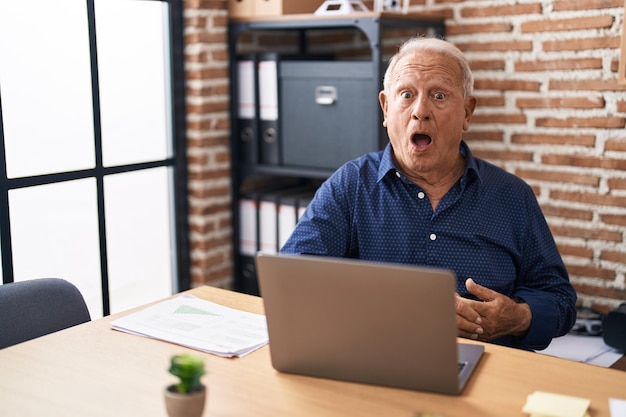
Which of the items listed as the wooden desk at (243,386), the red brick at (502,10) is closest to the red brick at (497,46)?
the red brick at (502,10)

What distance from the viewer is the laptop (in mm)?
1269

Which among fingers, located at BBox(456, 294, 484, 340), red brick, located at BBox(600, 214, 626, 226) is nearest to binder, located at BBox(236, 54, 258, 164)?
red brick, located at BBox(600, 214, 626, 226)

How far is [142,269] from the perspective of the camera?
3.08 m

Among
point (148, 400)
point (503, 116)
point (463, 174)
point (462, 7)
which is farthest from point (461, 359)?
point (462, 7)

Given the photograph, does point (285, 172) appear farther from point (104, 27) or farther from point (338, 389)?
point (338, 389)

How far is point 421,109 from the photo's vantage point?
81.2 inches

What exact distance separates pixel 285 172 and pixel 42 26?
1.06 meters

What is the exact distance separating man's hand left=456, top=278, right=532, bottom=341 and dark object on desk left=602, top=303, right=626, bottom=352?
0.79 m

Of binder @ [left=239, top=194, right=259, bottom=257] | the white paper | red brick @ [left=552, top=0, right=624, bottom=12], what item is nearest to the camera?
the white paper

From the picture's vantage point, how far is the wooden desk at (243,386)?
131 cm

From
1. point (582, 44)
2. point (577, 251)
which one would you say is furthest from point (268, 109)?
point (577, 251)

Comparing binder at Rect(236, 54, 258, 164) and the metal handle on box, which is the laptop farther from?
binder at Rect(236, 54, 258, 164)

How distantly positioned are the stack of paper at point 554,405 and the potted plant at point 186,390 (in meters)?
0.54

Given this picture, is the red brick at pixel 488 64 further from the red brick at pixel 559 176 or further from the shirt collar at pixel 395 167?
the shirt collar at pixel 395 167
